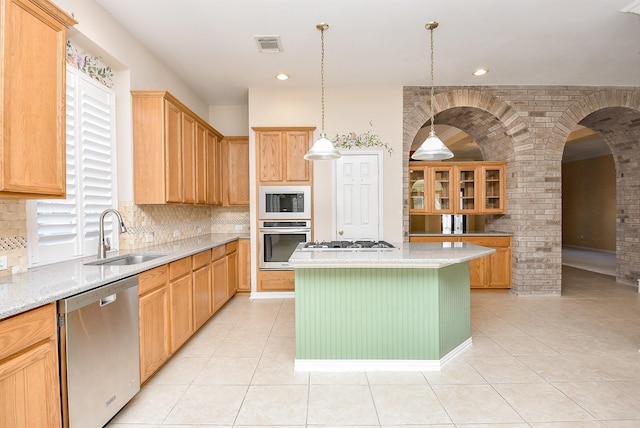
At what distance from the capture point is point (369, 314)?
8.80 ft

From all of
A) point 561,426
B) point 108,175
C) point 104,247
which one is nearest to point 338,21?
point 108,175

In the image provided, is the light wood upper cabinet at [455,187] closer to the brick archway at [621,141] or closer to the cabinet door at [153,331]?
the brick archway at [621,141]

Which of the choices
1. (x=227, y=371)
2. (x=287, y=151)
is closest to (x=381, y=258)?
(x=227, y=371)

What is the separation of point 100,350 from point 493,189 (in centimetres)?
546

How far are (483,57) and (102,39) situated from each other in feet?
13.1

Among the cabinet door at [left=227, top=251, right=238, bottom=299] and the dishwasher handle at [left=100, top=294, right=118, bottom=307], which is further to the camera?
the cabinet door at [left=227, top=251, right=238, bottom=299]

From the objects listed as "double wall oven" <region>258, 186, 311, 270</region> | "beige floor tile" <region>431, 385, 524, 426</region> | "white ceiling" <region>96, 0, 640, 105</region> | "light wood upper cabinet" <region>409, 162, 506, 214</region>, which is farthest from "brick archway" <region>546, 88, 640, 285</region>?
"beige floor tile" <region>431, 385, 524, 426</region>

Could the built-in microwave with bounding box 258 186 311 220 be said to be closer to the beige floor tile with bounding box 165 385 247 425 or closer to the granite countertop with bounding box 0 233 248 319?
the granite countertop with bounding box 0 233 248 319

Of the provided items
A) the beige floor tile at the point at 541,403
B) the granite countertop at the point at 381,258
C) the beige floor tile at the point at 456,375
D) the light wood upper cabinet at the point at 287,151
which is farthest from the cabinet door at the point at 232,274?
the beige floor tile at the point at 541,403

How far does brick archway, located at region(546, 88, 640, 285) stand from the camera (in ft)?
15.9

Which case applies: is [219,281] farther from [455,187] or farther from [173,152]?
[455,187]

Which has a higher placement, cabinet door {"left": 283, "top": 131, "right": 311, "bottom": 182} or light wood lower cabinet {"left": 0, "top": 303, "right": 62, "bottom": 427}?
cabinet door {"left": 283, "top": 131, "right": 311, "bottom": 182}

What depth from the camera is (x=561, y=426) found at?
1.97 meters

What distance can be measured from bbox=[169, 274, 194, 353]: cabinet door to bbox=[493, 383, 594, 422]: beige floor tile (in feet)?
8.42
